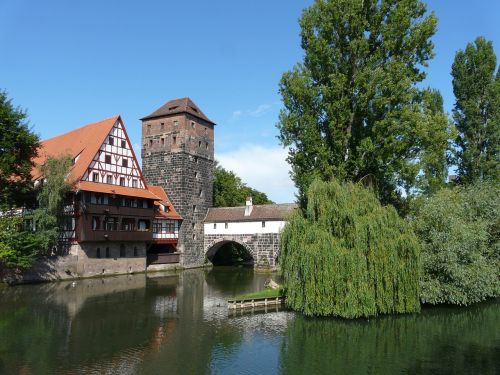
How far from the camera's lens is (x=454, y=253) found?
914 inches

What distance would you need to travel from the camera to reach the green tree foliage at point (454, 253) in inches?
906

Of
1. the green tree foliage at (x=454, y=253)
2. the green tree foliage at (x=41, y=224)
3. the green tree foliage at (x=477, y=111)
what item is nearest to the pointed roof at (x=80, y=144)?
the green tree foliage at (x=41, y=224)

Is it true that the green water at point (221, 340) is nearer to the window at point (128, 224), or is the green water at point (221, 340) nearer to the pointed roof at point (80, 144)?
the pointed roof at point (80, 144)

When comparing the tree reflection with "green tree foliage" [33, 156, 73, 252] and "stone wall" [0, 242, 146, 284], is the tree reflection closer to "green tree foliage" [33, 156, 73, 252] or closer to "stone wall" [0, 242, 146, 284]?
"green tree foliage" [33, 156, 73, 252]

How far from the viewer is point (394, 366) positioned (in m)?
15.0

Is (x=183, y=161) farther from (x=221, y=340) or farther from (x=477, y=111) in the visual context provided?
(x=221, y=340)

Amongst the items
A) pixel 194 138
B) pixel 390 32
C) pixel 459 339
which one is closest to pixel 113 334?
pixel 459 339

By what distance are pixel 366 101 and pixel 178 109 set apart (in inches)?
1089

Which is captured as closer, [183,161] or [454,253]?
[454,253]

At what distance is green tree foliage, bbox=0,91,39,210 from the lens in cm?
3198

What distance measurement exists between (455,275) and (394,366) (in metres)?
9.58

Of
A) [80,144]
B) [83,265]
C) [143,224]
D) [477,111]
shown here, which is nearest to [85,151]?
[80,144]

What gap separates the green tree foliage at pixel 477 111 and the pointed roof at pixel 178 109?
2583 centimetres

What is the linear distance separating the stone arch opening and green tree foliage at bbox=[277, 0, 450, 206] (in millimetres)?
27441
